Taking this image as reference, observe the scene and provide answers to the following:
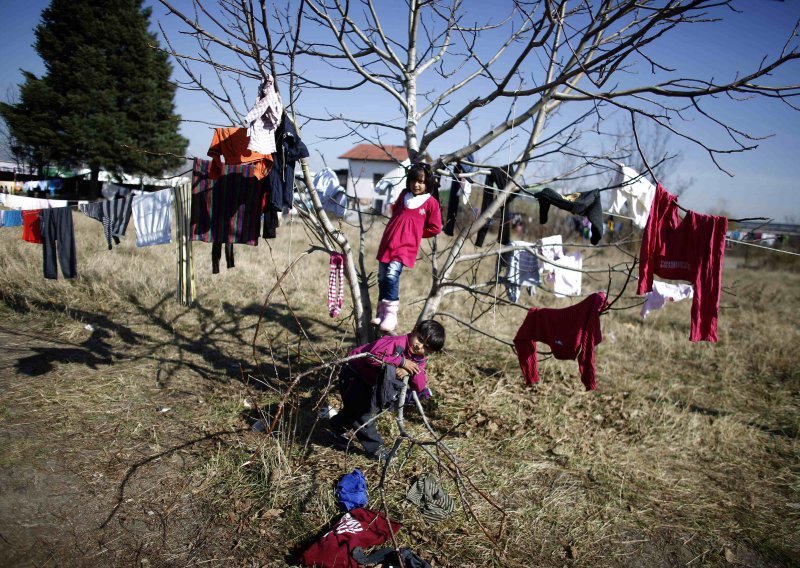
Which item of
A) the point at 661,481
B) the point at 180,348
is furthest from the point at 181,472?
the point at 661,481

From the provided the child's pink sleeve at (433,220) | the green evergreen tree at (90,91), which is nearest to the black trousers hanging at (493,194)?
the child's pink sleeve at (433,220)

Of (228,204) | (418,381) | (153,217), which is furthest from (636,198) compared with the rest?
(153,217)

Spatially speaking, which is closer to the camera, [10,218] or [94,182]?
[10,218]

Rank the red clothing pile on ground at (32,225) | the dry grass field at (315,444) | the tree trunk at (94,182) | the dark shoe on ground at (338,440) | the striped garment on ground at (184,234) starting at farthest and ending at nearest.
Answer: the tree trunk at (94,182), the red clothing pile on ground at (32,225), the striped garment on ground at (184,234), the dark shoe on ground at (338,440), the dry grass field at (315,444)

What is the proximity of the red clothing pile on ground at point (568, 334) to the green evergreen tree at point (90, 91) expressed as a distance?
20.2 m

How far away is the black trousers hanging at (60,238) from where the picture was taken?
5.86 metres

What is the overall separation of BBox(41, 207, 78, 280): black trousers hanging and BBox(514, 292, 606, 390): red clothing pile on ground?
5.46 meters

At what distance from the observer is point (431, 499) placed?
330 cm

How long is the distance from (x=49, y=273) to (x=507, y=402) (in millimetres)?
5814

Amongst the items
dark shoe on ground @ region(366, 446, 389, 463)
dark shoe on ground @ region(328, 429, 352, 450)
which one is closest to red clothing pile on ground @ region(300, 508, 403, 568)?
dark shoe on ground @ region(366, 446, 389, 463)

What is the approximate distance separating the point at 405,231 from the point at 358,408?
1.61 m

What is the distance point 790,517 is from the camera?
367 cm

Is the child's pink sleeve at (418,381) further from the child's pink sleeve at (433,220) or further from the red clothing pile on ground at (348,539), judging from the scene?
the child's pink sleeve at (433,220)

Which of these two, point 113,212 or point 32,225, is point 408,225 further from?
point 32,225
